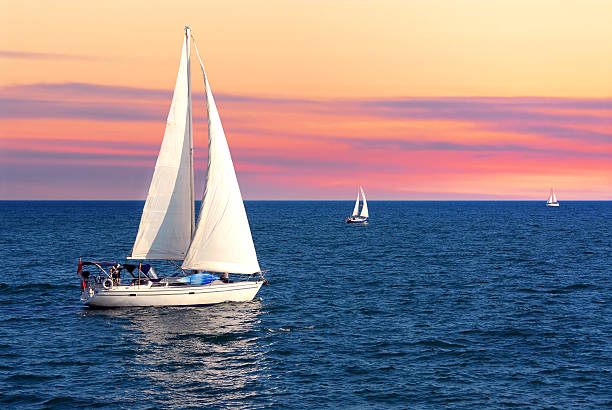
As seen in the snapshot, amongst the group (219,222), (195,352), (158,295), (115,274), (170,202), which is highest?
(170,202)

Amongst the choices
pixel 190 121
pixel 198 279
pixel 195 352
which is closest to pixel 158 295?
pixel 198 279

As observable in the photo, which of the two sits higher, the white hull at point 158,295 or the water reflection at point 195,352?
the white hull at point 158,295

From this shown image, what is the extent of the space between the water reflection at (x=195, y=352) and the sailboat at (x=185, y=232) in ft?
4.48

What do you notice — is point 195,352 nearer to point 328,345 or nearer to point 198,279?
point 328,345

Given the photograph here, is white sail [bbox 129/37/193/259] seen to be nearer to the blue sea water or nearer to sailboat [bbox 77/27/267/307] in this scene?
sailboat [bbox 77/27/267/307]

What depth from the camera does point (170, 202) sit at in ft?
143

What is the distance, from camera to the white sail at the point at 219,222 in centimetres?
4322

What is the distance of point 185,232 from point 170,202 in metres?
2.40

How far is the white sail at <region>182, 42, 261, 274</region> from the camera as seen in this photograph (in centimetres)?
4322

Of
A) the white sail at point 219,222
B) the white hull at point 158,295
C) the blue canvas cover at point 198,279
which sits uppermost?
the white sail at point 219,222

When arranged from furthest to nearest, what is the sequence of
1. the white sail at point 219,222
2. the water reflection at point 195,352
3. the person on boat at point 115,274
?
the white sail at point 219,222, the person on boat at point 115,274, the water reflection at point 195,352

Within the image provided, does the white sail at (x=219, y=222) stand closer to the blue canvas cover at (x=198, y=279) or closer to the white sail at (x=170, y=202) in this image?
the blue canvas cover at (x=198, y=279)

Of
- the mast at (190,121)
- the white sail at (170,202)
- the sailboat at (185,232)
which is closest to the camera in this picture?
the mast at (190,121)

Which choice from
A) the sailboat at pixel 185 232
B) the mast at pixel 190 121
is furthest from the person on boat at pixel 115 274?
the mast at pixel 190 121
